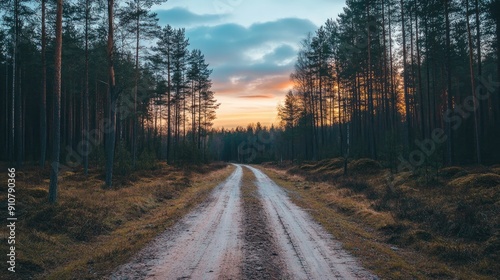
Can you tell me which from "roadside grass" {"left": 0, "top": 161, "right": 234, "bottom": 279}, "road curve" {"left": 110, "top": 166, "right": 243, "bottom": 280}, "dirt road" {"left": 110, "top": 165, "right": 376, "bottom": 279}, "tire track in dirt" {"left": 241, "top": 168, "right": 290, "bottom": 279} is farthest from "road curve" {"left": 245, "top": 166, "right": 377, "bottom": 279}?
"roadside grass" {"left": 0, "top": 161, "right": 234, "bottom": 279}

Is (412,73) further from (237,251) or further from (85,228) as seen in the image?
(85,228)

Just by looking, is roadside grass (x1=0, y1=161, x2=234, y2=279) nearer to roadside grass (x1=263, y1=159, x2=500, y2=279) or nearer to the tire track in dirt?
the tire track in dirt

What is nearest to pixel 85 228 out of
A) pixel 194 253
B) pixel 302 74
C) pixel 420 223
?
pixel 194 253

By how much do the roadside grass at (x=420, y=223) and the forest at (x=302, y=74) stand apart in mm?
2566

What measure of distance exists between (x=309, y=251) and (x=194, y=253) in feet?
9.60

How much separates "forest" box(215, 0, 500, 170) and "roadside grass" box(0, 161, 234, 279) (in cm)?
1530

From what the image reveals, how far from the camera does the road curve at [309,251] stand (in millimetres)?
6547

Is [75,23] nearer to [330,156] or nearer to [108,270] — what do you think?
[108,270]

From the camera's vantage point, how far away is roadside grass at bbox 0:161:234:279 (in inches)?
279

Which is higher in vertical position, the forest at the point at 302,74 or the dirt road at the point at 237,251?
the forest at the point at 302,74

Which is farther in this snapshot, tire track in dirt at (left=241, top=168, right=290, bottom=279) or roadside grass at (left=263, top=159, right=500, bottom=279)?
roadside grass at (left=263, top=159, right=500, bottom=279)

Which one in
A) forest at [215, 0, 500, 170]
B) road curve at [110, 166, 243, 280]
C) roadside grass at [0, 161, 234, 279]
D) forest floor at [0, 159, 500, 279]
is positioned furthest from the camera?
forest at [215, 0, 500, 170]

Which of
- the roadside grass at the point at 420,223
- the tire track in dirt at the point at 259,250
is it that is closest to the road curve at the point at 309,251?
the tire track in dirt at the point at 259,250

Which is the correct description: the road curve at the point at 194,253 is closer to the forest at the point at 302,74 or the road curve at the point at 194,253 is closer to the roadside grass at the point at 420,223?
the roadside grass at the point at 420,223
